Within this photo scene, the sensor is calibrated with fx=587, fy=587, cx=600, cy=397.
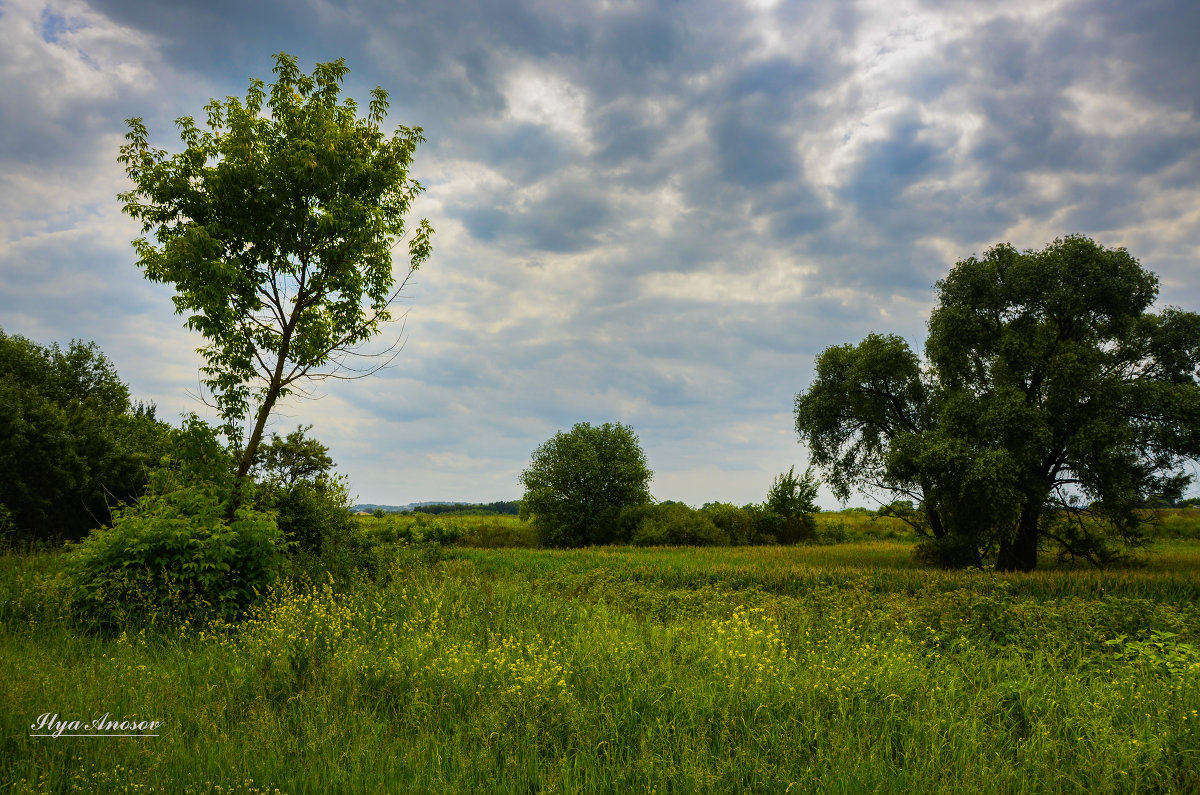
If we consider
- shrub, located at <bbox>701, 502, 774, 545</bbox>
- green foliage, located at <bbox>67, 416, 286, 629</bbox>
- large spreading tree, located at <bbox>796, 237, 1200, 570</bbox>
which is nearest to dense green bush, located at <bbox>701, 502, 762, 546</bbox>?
shrub, located at <bbox>701, 502, 774, 545</bbox>

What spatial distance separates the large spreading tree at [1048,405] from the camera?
18.9 m

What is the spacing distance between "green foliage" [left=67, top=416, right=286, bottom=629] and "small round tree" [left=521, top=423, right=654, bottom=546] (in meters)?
27.7

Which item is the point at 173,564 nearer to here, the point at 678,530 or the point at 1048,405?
the point at 1048,405

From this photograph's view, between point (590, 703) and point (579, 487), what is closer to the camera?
point (590, 703)

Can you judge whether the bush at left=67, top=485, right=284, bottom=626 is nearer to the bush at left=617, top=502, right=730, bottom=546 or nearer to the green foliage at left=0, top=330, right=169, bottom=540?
the green foliage at left=0, top=330, right=169, bottom=540

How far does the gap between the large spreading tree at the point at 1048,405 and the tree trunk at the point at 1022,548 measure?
0.05 meters

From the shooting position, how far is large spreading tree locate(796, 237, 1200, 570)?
18906 mm

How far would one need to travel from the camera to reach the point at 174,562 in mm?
10258

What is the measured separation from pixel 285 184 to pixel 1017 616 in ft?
57.6

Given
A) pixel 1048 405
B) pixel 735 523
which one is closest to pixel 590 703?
pixel 1048 405

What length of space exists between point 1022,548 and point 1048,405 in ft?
18.1

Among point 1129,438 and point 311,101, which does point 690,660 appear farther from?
point 1129,438

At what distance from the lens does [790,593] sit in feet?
53.4

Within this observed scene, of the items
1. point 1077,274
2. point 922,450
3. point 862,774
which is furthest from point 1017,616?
point 1077,274
